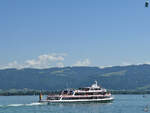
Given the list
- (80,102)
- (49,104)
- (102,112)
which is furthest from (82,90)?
(102,112)

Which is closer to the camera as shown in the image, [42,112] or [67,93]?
[42,112]

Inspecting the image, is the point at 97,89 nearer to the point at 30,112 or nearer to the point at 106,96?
the point at 106,96

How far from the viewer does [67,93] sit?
18825cm

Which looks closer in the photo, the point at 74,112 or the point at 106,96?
the point at 74,112

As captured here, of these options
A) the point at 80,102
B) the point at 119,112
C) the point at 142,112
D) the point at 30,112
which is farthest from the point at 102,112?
the point at 80,102

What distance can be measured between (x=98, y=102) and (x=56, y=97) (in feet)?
67.6

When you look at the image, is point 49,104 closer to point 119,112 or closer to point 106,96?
point 106,96

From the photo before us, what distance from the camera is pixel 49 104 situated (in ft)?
604

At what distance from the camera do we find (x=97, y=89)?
190 metres

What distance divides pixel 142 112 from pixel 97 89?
46.5 meters

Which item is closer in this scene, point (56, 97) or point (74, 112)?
point (74, 112)

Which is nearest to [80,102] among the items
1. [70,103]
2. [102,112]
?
[70,103]

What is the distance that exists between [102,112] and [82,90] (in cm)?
4506

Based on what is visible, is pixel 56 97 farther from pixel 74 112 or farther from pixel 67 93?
pixel 74 112
